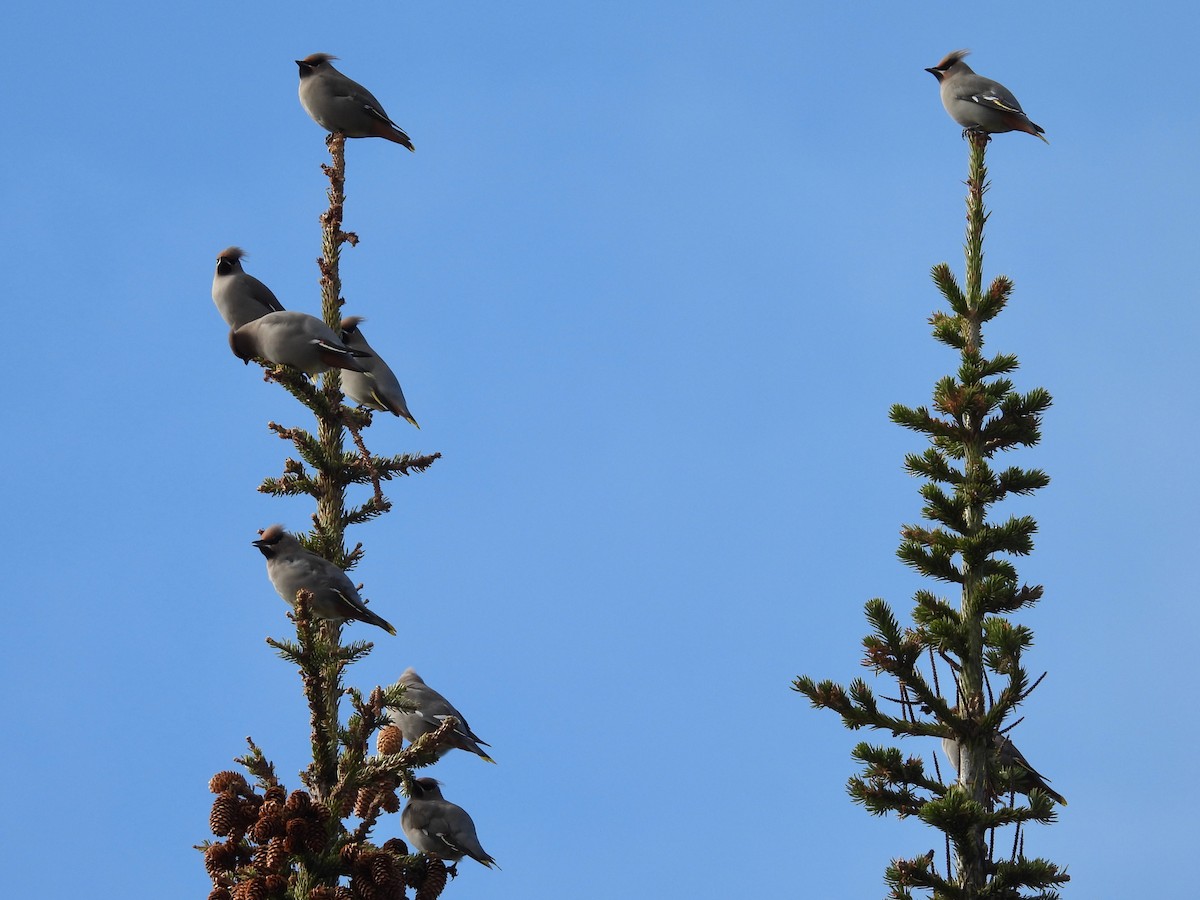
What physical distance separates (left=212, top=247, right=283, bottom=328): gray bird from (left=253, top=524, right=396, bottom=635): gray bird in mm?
2126

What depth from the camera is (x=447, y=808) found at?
8211 mm

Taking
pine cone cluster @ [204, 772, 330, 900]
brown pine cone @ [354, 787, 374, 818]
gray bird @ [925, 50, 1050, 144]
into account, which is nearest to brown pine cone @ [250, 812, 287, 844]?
pine cone cluster @ [204, 772, 330, 900]

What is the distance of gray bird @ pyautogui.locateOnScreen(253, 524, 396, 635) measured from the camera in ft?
24.9

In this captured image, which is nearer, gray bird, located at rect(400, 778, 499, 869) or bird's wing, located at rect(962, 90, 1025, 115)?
gray bird, located at rect(400, 778, 499, 869)

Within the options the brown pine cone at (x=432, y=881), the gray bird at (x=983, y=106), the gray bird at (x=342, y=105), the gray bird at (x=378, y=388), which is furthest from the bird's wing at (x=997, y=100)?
the brown pine cone at (x=432, y=881)

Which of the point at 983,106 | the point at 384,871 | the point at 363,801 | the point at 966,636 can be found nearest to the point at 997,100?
the point at 983,106

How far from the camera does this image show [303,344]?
26.9 ft

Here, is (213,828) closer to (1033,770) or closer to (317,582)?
(317,582)

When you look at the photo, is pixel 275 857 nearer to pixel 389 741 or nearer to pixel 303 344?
pixel 389 741

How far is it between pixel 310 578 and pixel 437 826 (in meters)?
1.65

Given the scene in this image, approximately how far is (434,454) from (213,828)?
2583 millimetres

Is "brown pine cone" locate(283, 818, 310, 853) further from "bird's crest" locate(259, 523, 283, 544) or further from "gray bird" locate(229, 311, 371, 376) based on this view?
"gray bird" locate(229, 311, 371, 376)

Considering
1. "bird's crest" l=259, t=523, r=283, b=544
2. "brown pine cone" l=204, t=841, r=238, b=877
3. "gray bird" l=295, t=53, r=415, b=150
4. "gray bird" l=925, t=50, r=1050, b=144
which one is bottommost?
"brown pine cone" l=204, t=841, r=238, b=877

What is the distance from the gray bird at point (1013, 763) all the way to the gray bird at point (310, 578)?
3399mm
